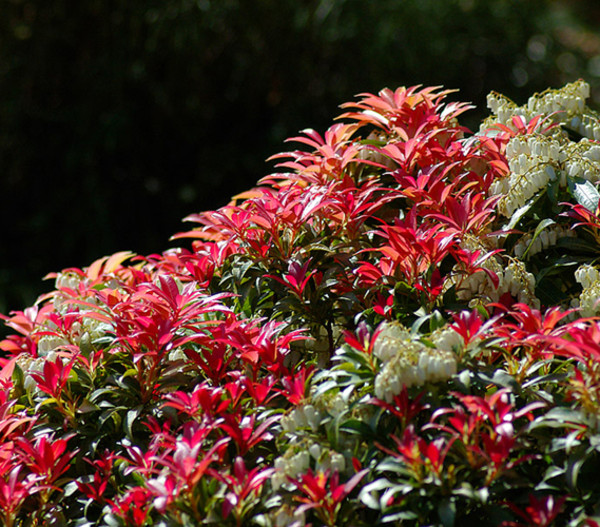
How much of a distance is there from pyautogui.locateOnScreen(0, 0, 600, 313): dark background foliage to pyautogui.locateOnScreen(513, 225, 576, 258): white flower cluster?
10.4ft

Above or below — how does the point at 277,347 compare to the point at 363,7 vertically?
below

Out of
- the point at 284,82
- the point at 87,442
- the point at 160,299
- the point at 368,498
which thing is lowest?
the point at 368,498

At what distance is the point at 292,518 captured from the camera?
1.14 m

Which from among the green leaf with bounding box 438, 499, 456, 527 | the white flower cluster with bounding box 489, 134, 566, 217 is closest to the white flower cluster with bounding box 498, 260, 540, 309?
the white flower cluster with bounding box 489, 134, 566, 217

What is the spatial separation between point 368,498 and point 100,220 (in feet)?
11.7

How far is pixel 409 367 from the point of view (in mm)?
1172

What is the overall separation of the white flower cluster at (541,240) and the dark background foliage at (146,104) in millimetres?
3169

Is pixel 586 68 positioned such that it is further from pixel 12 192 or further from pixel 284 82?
pixel 12 192

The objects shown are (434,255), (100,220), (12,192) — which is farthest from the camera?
(12,192)

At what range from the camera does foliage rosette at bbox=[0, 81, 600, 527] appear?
1.15 metres

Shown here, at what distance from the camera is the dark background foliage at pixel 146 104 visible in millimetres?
4535

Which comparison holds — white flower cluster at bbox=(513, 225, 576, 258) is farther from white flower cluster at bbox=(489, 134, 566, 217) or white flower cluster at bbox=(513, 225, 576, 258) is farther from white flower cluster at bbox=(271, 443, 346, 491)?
white flower cluster at bbox=(271, 443, 346, 491)

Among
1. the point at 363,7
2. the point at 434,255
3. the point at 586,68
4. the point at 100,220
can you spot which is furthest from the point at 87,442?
the point at 586,68

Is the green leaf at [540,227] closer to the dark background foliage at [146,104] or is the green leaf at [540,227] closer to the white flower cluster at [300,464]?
the white flower cluster at [300,464]
